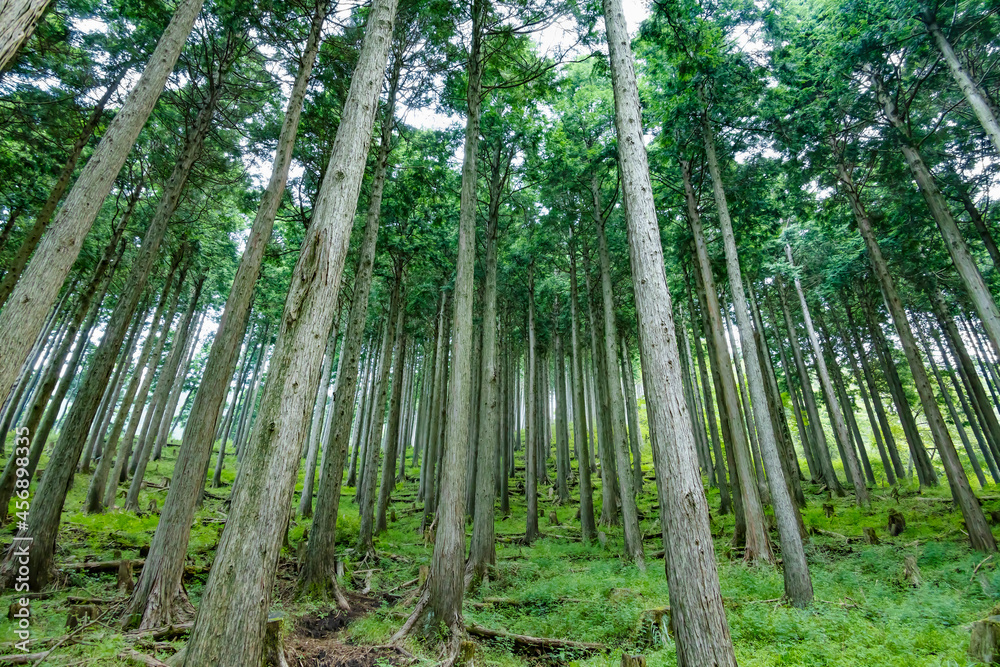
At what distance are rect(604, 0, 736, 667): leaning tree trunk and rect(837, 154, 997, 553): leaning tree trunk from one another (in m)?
9.39

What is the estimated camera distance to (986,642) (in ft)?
12.5

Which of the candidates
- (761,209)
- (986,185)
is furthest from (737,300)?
(986,185)

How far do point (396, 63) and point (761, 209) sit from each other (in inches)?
413

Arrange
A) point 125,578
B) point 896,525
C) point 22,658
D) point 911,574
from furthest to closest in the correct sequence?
point 896,525, point 911,574, point 125,578, point 22,658

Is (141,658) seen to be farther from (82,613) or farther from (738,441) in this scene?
(738,441)

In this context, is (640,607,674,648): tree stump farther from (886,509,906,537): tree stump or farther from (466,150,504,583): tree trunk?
(886,509,906,537): tree stump

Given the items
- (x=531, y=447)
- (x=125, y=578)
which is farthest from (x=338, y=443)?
(x=531, y=447)

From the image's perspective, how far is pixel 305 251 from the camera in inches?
132

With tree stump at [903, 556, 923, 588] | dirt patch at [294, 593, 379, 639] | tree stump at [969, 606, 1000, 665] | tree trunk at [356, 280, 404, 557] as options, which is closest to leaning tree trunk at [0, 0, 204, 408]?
dirt patch at [294, 593, 379, 639]

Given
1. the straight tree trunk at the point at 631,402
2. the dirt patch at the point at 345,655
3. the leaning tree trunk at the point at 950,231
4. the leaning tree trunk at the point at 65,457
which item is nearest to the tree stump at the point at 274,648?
the dirt patch at the point at 345,655

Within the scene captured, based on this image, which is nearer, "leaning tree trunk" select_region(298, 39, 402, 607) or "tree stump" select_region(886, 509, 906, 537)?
"leaning tree trunk" select_region(298, 39, 402, 607)

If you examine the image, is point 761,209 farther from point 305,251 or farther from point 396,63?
point 305,251

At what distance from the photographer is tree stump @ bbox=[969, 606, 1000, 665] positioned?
12.4 ft

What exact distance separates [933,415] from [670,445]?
10251mm
